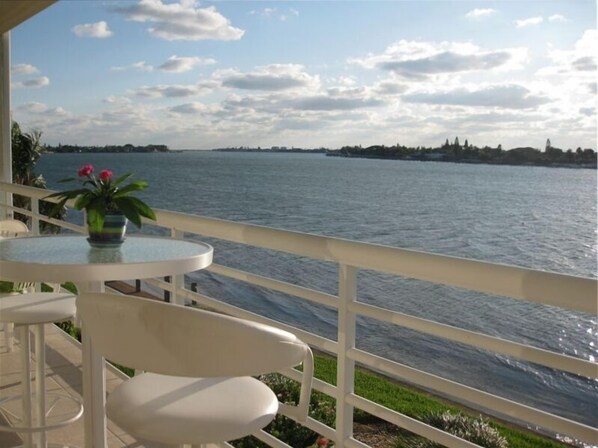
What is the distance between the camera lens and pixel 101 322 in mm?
1221

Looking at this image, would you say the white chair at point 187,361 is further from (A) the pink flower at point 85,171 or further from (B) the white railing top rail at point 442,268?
(A) the pink flower at point 85,171

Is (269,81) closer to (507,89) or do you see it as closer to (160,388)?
(507,89)

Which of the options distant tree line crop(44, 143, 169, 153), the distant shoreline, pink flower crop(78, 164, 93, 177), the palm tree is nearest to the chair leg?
pink flower crop(78, 164, 93, 177)

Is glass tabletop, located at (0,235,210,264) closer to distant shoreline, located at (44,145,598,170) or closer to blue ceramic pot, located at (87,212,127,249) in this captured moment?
blue ceramic pot, located at (87,212,127,249)

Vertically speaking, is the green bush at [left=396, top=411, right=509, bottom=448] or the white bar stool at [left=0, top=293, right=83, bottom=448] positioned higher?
the white bar stool at [left=0, top=293, right=83, bottom=448]

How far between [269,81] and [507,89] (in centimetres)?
1461

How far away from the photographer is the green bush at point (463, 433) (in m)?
4.46

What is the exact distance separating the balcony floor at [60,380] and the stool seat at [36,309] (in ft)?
2.04

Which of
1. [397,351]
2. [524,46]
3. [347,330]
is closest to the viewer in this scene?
[347,330]

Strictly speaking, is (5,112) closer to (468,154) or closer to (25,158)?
(25,158)

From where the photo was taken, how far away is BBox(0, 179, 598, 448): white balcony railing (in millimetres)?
1218

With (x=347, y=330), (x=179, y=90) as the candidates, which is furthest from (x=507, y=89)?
(x=347, y=330)

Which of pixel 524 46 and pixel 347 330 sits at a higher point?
pixel 524 46

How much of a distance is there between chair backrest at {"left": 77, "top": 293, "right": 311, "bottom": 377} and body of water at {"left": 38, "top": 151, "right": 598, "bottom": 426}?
528 inches
